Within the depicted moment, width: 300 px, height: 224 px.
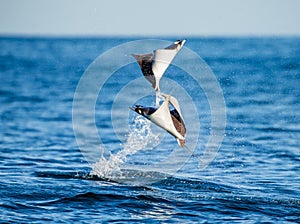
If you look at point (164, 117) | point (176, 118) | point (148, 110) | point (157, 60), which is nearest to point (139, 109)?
point (148, 110)

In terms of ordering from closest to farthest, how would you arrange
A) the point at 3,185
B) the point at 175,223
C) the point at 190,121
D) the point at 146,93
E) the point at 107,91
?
the point at 175,223 < the point at 3,185 < the point at 190,121 < the point at 146,93 < the point at 107,91

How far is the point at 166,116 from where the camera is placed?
14.5 meters

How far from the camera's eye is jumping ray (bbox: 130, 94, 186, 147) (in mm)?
14250

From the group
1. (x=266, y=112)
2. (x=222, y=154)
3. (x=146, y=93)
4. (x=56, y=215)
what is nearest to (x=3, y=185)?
(x=56, y=215)

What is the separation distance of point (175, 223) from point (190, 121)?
45.9ft

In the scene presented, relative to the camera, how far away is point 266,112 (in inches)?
1220

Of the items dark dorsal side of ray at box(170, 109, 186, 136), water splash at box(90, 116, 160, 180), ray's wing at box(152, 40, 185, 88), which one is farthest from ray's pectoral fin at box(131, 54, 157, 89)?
water splash at box(90, 116, 160, 180)

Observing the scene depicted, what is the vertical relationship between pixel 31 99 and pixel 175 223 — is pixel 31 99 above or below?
above

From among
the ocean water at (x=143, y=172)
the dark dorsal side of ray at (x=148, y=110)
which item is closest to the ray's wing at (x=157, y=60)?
the dark dorsal side of ray at (x=148, y=110)

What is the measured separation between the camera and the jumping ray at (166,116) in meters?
14.2

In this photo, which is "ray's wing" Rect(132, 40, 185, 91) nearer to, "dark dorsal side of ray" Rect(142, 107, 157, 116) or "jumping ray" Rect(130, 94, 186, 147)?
"jumping ray" Rect(130, 94, 186, 147)

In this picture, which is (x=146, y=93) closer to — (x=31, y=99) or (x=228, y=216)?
(x=31, y=99)

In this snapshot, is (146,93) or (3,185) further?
(146,93)

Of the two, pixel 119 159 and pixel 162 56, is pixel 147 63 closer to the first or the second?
pixel 162 56
